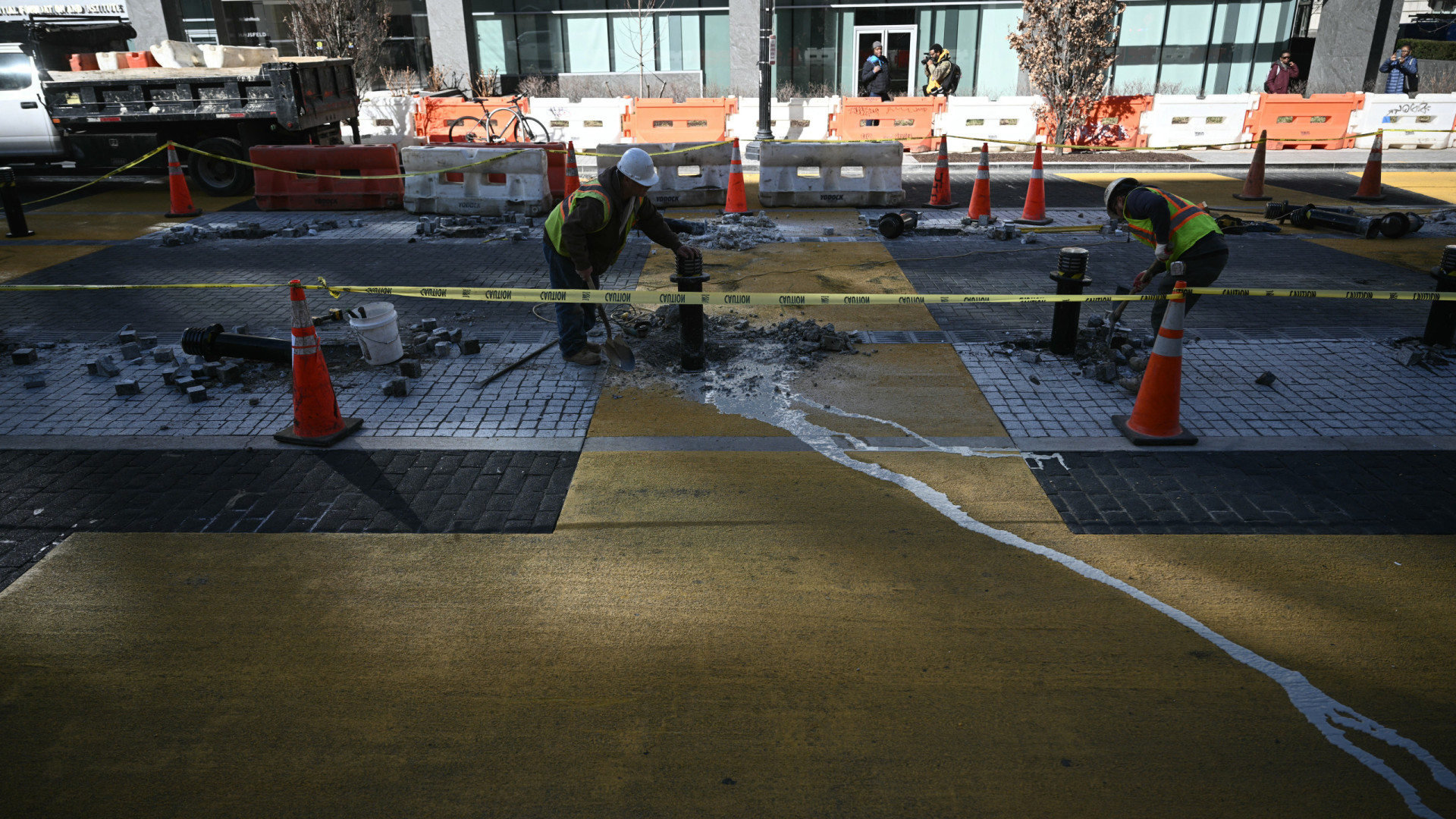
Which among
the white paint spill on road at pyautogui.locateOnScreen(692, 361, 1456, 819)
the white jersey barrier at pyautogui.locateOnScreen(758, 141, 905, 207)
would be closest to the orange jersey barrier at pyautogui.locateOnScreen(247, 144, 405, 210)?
the white jersey barrier at pyautogui.locateOnScreen(758, 141, 905, 207)

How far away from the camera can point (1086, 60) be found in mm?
18594

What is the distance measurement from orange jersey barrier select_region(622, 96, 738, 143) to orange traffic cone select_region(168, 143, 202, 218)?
978cm

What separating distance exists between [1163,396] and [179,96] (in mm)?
15172

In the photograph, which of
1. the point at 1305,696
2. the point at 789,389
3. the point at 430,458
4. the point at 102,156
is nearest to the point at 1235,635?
the point at 1305,696

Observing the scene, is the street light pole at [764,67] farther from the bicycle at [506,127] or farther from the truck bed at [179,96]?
the truck bed at [179,96]

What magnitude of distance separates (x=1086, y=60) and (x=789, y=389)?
622 inches

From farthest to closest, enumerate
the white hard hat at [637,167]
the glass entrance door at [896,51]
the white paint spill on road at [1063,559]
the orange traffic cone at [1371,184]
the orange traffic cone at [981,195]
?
the glass entrance door at [896,51] < the orange traffic cone at [1371,184] < the orange traffic cone at [981,195] < the white hard hat at [637,167] < the white paint spill on road at [1063,559]

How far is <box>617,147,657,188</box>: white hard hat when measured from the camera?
603 cm

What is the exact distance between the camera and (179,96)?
46.6 ft

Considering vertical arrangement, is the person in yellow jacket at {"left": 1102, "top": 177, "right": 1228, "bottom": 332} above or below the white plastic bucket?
above

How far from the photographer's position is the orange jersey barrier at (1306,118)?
19031 mm

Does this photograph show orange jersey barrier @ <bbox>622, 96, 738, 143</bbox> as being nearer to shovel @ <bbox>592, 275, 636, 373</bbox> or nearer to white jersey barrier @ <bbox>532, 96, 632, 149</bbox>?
white jersey barrier @ <bbox>532, 96, 632, 149</bbox>

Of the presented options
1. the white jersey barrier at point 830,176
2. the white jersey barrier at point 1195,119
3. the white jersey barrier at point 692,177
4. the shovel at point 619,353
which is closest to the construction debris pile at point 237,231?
the white jersey barrier at point 692,177

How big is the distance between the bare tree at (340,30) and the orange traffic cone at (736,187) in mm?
16212
